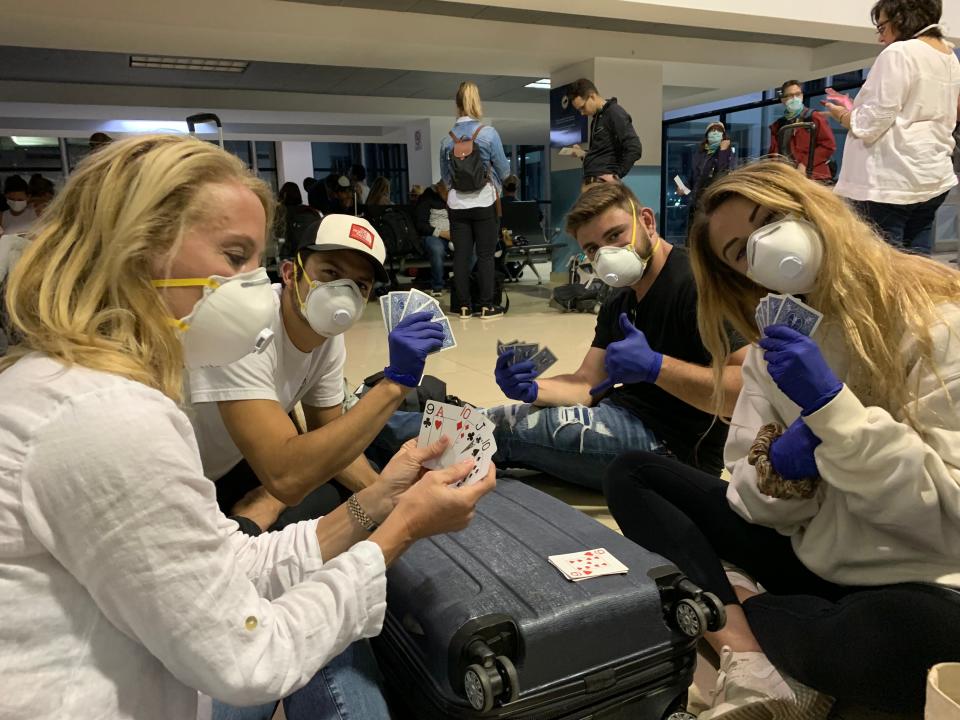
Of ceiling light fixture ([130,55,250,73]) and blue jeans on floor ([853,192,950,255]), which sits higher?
ceiling light fixture ([130,55,250,73])

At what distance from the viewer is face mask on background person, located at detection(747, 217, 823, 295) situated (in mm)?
1314

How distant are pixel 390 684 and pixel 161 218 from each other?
0.93 m

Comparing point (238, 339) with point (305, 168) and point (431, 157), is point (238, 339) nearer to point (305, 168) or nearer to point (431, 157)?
point (431, 157)

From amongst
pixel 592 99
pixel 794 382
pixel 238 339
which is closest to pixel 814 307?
pixel 794 382

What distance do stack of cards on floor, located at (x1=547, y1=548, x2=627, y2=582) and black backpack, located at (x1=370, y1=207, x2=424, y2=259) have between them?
7470 millimetres

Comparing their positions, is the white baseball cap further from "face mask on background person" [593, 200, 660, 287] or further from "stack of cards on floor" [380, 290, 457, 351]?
"face mask on background person" [593, 200, 660, 287]

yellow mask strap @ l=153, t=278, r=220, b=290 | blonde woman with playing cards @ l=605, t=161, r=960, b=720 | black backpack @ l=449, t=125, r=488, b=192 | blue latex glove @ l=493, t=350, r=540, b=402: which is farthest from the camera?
black backpack @ l=449, t=125, r=488, b=192

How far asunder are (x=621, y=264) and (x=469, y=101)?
4133 millimetres

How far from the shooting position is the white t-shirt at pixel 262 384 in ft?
4.89

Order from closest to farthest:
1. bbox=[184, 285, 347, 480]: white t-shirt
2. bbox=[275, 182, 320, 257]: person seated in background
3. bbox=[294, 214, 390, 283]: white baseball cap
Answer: bbox=[184, 285, 347, 480]: white t-shirt
bbox=[294, 214, 390, 283]: white baseball cap
bbox=[275, 182, 320, 257]: person seated in background

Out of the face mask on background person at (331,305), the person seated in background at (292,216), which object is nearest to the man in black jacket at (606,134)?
the person seated in background at (292,216)

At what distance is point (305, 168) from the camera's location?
17.2m

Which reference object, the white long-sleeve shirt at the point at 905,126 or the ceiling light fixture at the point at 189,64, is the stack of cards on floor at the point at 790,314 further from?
the ceiling light fixture at the point at 189,64

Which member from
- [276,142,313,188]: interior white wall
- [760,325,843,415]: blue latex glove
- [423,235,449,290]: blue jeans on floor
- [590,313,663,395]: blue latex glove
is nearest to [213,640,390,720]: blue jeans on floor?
[760,325,843,415]: blue latex glove
